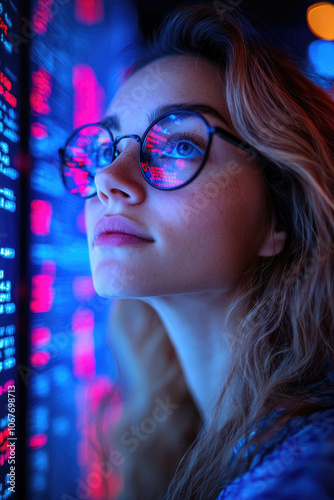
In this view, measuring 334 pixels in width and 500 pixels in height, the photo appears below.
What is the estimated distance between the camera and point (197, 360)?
97 cm

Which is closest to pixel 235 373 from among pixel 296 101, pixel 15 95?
pixel 296 101

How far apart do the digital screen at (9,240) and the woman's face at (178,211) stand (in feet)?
0.57

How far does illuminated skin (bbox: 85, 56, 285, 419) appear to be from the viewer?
723 millimetres

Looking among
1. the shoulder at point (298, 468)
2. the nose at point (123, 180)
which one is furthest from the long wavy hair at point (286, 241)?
the nose at point (123, 180)

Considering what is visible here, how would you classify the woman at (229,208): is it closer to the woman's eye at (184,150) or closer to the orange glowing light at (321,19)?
the woman's eye at (184,150)

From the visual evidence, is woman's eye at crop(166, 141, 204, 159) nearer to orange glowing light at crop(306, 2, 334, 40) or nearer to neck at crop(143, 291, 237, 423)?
neck at crop(143, 291, 237, 423)

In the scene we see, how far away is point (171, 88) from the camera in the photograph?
0.75 meters

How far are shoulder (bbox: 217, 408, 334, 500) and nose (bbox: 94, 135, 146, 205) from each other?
496mm

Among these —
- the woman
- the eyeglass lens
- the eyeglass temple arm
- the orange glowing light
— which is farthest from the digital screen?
the orange glowing light

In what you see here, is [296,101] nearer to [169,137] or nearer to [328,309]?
[169,137]

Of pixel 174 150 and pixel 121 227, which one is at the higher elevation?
pixel 174 150

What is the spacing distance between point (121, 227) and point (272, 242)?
35 centimetres

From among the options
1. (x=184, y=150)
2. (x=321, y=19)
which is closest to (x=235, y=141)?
(x=184, y=150)

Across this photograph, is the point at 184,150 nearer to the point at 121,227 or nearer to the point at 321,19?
the point at 121,227
